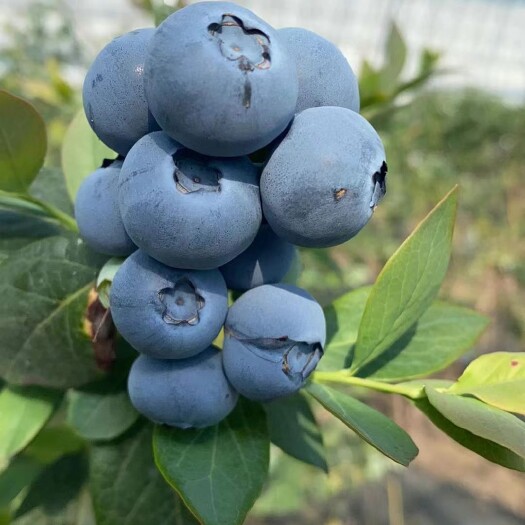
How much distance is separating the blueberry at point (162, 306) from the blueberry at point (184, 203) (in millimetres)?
29

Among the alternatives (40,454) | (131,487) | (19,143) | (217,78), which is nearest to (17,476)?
(40,454)

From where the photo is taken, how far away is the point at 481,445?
61cm

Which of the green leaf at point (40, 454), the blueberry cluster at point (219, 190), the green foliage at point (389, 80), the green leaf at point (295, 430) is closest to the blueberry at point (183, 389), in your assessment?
the blueberry cluster at point (219, 190)

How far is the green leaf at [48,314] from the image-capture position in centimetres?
65

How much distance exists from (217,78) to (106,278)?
258 millimetres

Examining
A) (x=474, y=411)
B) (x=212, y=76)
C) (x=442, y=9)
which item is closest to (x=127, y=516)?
(x=474, y=411)

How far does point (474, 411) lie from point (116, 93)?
0.44 m

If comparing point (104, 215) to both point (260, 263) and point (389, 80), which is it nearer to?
point (260, 263)

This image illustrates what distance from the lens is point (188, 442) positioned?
658 millimetres

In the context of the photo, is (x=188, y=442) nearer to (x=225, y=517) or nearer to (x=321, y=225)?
(x=225, y=517)

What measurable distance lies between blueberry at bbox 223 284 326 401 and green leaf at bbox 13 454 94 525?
0.53 metres

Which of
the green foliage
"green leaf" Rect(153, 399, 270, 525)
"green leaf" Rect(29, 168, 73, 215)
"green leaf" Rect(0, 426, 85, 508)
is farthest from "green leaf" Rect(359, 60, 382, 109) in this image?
"green leaf" Rect(0, 426, 85, 508)

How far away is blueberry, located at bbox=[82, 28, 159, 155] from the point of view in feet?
1.77

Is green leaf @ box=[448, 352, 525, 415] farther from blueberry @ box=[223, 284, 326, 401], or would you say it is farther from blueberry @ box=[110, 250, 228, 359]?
blueberry @ box=[110, 250, 228, 359]
